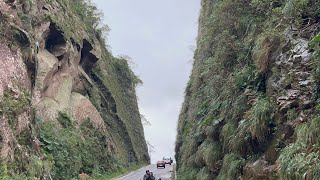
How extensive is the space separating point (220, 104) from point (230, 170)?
12.3 feet

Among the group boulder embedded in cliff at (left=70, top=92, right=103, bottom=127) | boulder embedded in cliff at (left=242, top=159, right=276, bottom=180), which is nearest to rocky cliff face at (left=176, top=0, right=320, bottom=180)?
boulder embedded in cliff at (left=242, top=159, right=276, bottom=180)

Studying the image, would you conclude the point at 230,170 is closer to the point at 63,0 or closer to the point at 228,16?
the point at 228,16

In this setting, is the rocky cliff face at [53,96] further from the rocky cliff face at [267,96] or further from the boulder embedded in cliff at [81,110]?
the rocky cliff face at [267,96]

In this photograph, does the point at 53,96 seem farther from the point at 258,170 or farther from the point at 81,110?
the point at 258,170

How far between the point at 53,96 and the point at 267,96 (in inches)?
878

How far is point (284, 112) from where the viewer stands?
351 inches

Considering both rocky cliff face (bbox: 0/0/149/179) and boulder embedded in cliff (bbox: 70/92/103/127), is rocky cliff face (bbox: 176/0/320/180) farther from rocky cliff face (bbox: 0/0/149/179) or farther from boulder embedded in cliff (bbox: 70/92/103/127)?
boulder embedded in cliff (bbox: 70/92/103/127)

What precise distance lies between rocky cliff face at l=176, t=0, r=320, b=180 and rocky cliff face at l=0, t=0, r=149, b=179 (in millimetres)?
8130

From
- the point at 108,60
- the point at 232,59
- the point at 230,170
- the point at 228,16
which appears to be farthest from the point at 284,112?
the point at 108,60

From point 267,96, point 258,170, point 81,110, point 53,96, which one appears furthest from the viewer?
point 81,110

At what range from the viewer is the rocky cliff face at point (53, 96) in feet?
60.6

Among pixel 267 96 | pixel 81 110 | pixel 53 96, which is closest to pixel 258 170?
pixel 267 96

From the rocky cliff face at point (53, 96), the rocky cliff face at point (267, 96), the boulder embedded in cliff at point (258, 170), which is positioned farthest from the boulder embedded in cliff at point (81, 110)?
the boulder embedded in cliff at point (258, 170)

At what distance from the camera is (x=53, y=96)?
98.5 ft
